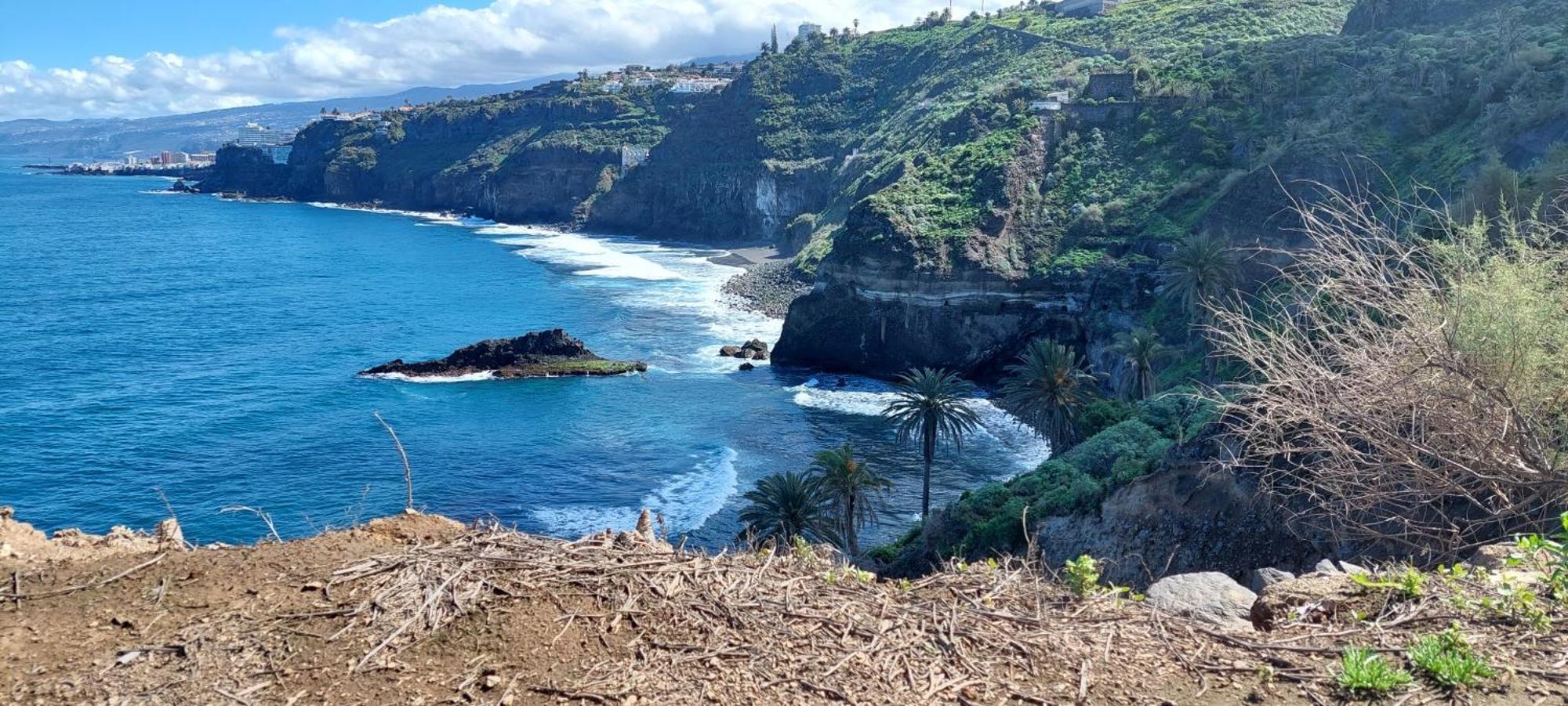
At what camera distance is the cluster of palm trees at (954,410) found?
29.4 m

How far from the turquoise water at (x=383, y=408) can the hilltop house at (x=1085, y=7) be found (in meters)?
54.6

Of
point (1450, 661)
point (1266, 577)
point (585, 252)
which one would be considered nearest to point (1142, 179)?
point (1266, 577)

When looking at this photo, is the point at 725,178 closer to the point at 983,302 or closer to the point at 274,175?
the point at 983,302

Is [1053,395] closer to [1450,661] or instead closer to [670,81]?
[1450,661]

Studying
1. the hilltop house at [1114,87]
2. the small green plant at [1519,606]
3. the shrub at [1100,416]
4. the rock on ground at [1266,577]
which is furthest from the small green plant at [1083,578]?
the hilltop house at [1114,87]

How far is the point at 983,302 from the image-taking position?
191 ft

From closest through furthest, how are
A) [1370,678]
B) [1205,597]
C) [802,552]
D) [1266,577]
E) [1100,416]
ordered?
1. [1370,678]
2. [802,552]
3. [1205,597]
4. [1266,577]
5. [1100,416]

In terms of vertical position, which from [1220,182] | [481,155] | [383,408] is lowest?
[383,408]

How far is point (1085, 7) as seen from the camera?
123500mm

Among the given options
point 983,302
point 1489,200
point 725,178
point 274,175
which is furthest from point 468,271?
point 274,175

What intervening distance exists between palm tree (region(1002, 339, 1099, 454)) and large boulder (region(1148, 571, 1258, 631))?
27.1 metres

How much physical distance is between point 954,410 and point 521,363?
31296 mm

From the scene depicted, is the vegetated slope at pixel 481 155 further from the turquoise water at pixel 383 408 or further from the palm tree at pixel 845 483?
the palm tree at pixel 845 483

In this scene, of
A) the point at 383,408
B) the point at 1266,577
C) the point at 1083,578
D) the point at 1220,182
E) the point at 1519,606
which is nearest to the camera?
the point at 1519,606
